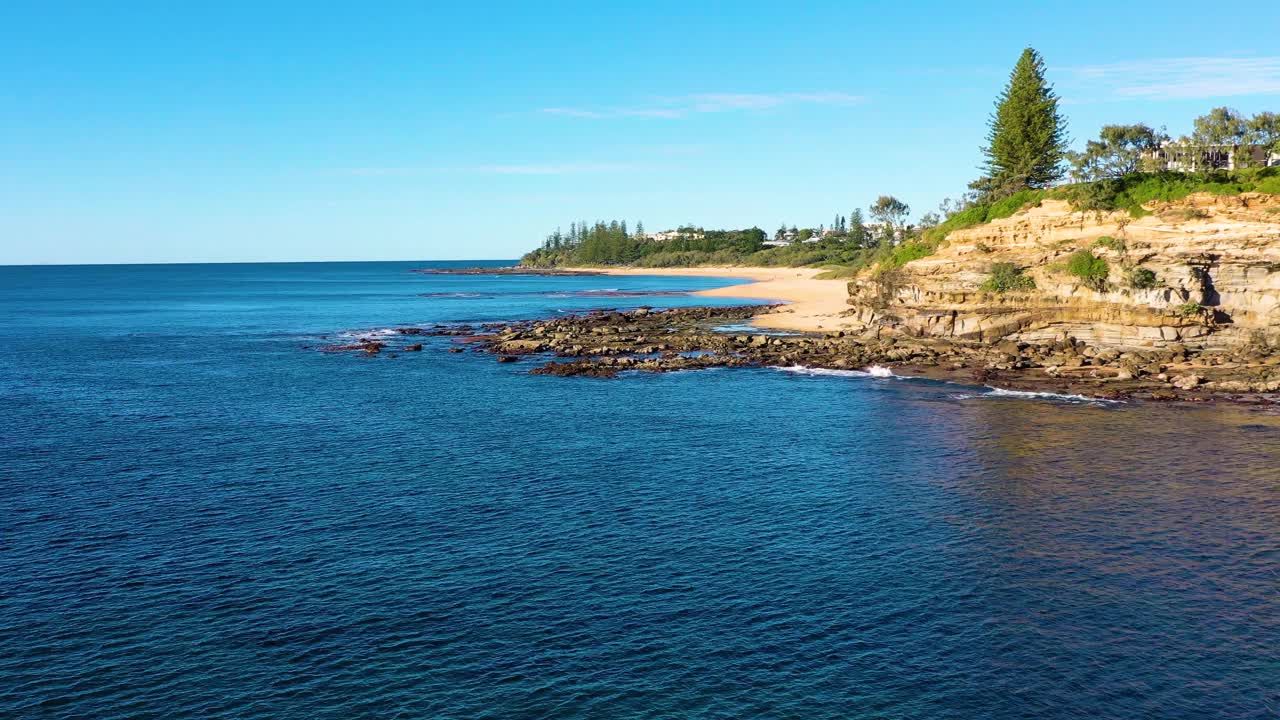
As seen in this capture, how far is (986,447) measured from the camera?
2041 inches

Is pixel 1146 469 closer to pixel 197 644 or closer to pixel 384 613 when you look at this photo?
pixel 384 613

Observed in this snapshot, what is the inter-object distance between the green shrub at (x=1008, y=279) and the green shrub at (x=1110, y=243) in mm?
6072

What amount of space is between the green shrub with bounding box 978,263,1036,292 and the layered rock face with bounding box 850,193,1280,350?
57 cm

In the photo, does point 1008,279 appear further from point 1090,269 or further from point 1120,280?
point 1120,280

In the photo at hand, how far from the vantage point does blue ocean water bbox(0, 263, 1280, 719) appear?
84.3 ft

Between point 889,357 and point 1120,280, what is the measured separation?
1965cm

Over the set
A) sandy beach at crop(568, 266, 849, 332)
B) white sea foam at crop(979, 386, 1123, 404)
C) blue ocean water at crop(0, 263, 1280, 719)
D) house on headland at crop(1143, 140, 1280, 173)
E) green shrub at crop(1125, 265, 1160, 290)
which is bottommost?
blue ocean water at crop(0, 263, 1280, 719)

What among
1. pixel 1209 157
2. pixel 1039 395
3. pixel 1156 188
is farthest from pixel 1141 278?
pixel 1209 157

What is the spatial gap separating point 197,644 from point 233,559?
7.13m

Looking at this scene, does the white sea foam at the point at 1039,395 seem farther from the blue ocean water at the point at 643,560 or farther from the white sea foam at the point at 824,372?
the white sea foam at the point at 824,372

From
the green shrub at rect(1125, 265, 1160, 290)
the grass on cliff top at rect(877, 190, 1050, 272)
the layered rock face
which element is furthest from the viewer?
the grass on cliff top at rect(877, 190, 1050, 272)

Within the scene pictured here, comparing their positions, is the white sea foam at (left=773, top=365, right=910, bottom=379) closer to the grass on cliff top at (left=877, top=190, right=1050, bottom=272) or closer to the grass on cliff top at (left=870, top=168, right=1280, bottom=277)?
the grass on cliff top at (left=877, top=190, right=1050, bottom=272)

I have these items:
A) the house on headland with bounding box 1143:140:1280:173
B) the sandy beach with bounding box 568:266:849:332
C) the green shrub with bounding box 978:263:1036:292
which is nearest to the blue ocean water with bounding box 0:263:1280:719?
the green shrub with bounding box 978:263:1036:292

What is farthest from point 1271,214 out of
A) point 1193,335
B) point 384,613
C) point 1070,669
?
point 384,613
